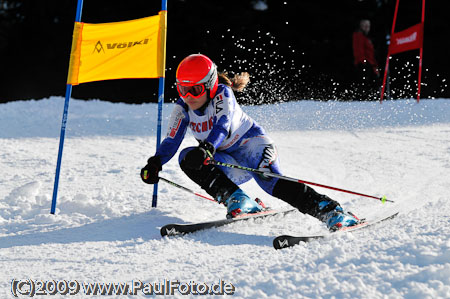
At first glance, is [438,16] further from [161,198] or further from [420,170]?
[161,198]

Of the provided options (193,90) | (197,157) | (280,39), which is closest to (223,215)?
(197,157)

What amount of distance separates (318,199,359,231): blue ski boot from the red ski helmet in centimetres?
100

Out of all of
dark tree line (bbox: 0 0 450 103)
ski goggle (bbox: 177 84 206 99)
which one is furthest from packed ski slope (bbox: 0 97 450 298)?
dark tree line (bbox: 0 0 450 103)

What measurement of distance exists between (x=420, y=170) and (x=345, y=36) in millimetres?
9002

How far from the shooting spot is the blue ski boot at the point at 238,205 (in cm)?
339

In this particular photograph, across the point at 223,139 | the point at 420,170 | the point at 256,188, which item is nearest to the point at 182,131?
the point at 223,139

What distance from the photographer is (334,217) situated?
306 cm

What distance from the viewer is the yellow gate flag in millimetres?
3744

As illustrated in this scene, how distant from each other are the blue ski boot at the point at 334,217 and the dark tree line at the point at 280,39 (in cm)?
939

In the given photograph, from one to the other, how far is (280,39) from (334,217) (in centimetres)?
1050

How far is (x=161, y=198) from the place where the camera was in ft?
13.3

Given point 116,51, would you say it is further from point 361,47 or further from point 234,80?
point 361,47

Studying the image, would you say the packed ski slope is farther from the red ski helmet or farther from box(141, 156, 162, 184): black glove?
the red ski helmet

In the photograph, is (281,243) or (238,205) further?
(238,205)
